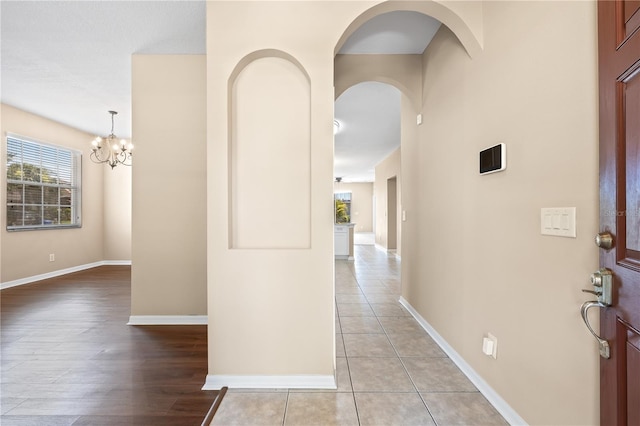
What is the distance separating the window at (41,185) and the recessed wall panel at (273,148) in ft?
16.2

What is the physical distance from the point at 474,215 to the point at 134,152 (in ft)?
10.9

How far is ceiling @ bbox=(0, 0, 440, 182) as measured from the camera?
245 cm

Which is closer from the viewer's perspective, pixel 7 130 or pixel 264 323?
pixel 264 323

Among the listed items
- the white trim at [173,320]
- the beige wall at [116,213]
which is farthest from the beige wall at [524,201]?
the beige wall at [116,213]

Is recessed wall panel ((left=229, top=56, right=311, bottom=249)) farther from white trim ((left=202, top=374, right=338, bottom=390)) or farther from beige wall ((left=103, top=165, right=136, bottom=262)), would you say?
beige wall ((left=103, top=165, right=136, bottom=262))

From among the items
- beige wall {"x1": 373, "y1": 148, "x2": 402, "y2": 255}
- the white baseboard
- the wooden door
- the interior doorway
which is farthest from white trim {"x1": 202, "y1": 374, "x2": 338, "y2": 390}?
the interior doorway

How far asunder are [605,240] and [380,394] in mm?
1504

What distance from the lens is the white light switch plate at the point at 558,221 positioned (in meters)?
1.26

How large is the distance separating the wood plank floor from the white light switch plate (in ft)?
6.90

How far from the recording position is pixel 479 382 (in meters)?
1.93

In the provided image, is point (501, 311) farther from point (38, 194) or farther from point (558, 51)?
point (38, 194)

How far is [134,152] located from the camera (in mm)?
3125

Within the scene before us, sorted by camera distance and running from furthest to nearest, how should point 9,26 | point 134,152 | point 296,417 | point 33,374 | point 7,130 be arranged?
point 7,130 → point 134,152 → point 9,26 → point 33,374 → point 296,417

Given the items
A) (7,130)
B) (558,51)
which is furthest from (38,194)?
(558,51)
